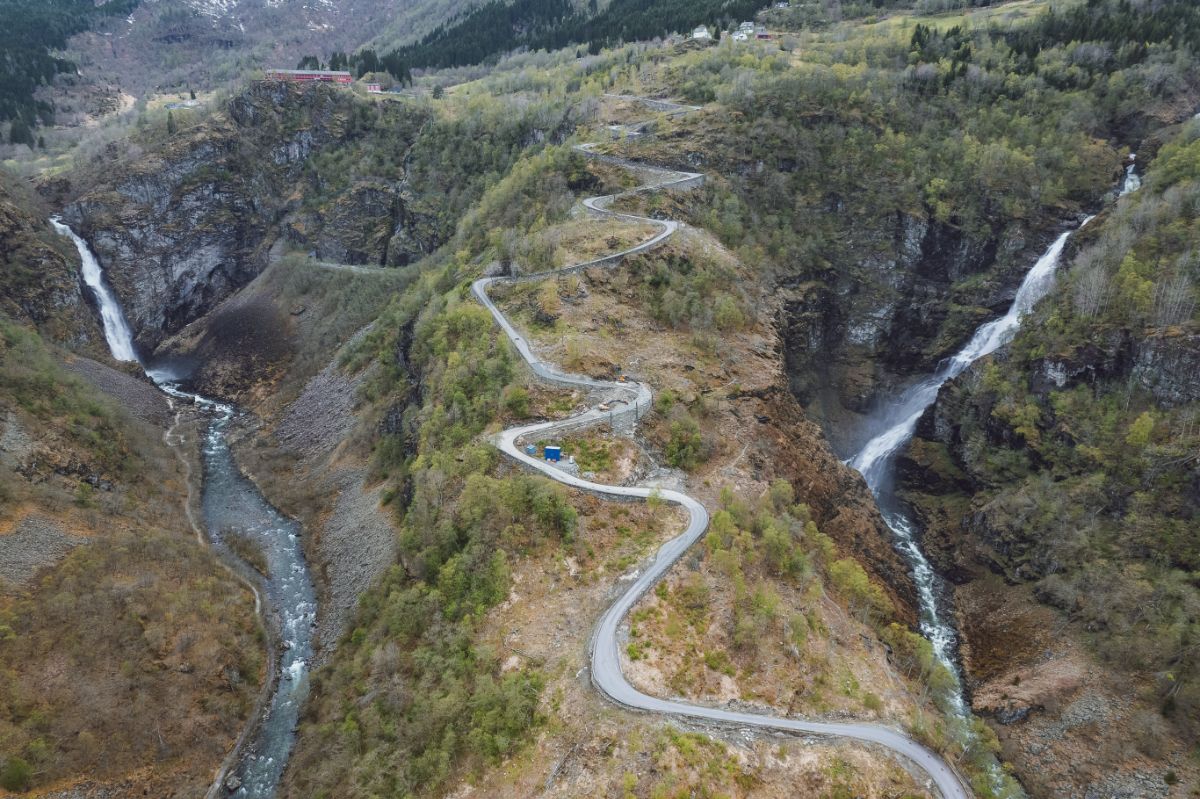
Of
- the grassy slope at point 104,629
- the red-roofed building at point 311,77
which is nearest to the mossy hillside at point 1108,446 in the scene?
the grassy slope at point 104,629

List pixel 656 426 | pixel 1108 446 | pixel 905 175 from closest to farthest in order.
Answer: pixel 656 426
pixel 1108 446
pixel 905 175

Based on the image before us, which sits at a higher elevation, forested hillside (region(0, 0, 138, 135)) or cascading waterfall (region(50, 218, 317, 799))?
forested hillside (region(0, 0, 138, 135))

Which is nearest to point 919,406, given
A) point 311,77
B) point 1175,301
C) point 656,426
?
point 1175,301

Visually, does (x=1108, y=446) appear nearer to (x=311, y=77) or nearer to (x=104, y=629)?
(x=104, y=629)

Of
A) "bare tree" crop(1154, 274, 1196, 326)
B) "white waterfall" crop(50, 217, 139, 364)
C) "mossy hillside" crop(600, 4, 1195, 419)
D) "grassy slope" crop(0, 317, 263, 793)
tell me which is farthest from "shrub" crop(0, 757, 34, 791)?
"bare tree" crop(1154, 274, 1196, 326)

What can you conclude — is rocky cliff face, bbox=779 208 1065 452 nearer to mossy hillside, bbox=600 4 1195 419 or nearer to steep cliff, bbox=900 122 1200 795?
mossy hillside, bbox=600 4 1195 419

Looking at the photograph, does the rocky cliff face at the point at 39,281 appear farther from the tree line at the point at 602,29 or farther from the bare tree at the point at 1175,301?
the bare tree at the point at 1175,301

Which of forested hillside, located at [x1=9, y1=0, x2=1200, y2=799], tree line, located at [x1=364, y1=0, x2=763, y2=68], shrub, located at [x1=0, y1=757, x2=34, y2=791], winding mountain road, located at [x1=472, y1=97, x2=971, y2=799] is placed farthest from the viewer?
tree line, located at [x1=364, y1=0, x2=763, y2=68]
